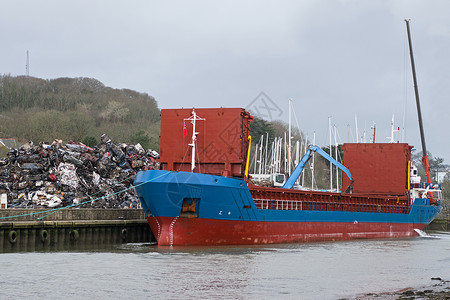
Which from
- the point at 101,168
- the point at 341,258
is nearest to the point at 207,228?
the point at 341,258

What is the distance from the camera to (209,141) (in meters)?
30.2

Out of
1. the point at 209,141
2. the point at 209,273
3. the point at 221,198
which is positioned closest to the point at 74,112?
the point at 209,141

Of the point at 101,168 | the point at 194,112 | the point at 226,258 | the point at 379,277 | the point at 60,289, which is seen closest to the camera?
the point at 60,289

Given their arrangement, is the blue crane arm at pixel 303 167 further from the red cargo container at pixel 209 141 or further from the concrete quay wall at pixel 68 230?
the concrete quay wall at pixel 68 230

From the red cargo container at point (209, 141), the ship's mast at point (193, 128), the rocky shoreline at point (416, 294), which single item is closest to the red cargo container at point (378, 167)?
the red cargo container at point (209, 141)

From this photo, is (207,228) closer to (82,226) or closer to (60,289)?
(82,226)

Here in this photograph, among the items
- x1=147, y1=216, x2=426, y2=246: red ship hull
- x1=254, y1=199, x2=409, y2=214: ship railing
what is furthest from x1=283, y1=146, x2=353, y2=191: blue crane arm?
x1=147, y1=216, x2=426, y2=246: red ship hull

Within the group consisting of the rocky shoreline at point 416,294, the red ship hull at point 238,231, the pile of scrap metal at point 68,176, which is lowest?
the rocky shoreline at point 416,294

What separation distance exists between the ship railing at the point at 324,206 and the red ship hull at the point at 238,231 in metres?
0.89

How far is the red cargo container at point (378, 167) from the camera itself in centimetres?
4353

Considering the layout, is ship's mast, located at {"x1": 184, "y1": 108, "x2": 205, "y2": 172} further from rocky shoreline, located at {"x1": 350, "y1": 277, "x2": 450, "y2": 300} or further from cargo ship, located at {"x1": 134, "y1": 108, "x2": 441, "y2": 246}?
rocky shoreline, located at {"x1": 350, "y1": 277, "x2": 450, "y2": 300}

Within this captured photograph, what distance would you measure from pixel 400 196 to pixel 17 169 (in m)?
26.9

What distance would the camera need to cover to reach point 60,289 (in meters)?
16.8

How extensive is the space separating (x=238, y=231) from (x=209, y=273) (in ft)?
30.7
